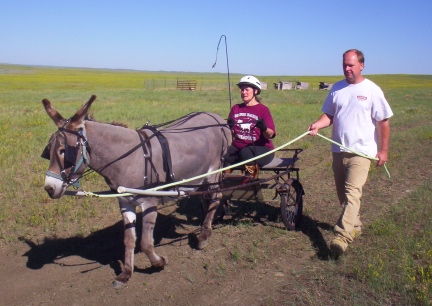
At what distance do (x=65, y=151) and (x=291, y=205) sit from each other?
361cm

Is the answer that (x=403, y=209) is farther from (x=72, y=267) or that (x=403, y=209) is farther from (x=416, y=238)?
(x=72, y=267)

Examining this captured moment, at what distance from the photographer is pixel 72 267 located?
229 inches

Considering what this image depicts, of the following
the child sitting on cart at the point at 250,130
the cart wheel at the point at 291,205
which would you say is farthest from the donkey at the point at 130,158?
the cart wheel at the point at 291,205

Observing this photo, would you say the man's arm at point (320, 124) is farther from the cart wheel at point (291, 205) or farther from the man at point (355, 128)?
the cart wheel at point (291, 205)

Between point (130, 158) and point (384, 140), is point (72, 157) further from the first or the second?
point (384, 140)

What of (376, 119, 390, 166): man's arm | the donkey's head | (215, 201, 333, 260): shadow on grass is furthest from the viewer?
(215, 201, 333, 260): shadow on grass

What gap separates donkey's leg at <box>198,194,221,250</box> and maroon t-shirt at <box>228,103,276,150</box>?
2.74ft

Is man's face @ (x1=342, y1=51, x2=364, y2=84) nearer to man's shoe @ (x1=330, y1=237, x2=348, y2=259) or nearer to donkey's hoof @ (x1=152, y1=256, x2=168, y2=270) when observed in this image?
man's shoe @ (x1=330, y1=237, x2=348, y2=259)

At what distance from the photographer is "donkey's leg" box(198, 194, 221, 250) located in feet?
20.9

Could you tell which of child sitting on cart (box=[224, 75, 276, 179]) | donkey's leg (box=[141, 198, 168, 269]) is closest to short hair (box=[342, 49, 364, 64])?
child sitting on cart (box=[224, 75, 276, 179])

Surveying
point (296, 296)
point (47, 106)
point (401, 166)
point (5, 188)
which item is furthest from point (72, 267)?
point (401, 166)

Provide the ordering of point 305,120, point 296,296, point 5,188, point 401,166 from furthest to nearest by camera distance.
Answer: point 305,120, point 401,166, point 5,188, point 296,296

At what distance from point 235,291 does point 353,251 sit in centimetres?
171

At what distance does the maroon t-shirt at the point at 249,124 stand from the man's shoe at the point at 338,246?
190 centimetres
